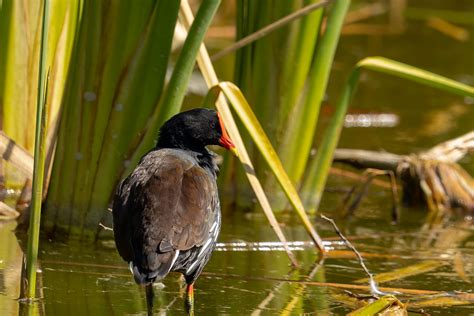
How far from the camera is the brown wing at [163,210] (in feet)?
11.9

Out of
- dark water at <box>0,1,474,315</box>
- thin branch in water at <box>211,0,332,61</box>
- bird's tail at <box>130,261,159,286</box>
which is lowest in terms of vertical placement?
dark water at <box>0,1,474,315</box>

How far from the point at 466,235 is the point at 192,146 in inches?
69.1

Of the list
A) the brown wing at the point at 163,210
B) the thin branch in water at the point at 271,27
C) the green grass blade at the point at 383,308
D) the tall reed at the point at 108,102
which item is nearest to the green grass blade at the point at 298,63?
the thin branch in water at the point at 271,27

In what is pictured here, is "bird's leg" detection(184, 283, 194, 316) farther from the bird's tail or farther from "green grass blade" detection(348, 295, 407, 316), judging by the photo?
"green grass blade" detection(348, 295, 407, 316)

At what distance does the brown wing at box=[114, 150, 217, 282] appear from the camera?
362cm

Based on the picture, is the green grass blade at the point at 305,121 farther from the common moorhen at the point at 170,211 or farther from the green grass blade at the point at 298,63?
the common moorhen at the point at 170,211

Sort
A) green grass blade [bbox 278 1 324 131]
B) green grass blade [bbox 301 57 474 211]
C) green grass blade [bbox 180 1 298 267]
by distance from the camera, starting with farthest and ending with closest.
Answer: green grass blade [bbox 278 1 324 131] → green grass blade [bbox 301 57 474 211] → green grass blade [bbox 180 1 298 267]

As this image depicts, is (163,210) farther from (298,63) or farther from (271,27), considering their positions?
(298,63)

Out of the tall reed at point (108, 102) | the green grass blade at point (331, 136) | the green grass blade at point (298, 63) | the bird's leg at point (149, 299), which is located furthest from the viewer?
the green grass blade at point (298, 63)

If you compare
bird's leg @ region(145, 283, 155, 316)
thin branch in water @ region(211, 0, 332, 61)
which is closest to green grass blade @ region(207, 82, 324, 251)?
thin branch in water @ region(211, 0, 332, 61)

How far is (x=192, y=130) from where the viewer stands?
14.0ft

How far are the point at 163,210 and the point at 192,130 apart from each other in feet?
1.93

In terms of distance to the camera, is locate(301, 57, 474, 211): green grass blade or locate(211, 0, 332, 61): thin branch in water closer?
locate(211, 0, 332, 61): thin branch in water

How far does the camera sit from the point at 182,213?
3.78 meters
